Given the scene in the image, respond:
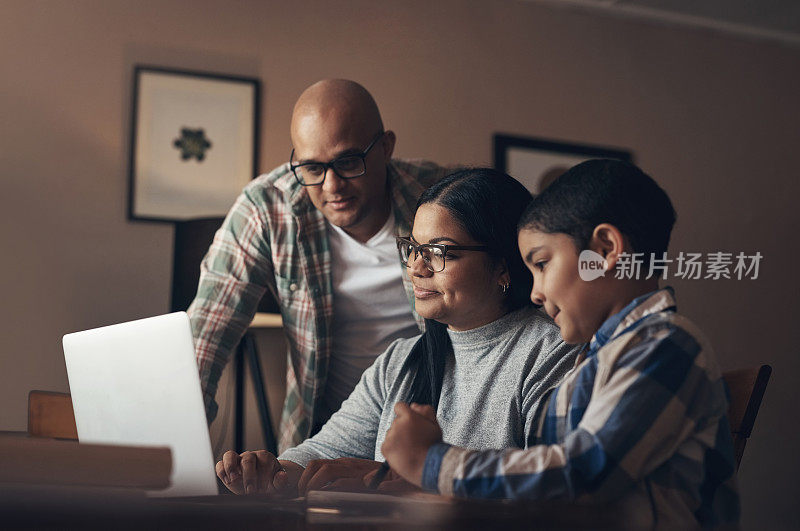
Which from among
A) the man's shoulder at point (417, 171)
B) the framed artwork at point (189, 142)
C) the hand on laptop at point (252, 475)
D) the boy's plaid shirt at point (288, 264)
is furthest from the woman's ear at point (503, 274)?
the framed artwork at point (189, 142)

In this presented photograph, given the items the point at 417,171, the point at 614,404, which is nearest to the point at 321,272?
the point at 417,171

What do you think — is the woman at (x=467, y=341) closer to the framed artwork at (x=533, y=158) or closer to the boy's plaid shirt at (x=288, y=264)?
the boy's plaid shirt at (x=288, y=264)

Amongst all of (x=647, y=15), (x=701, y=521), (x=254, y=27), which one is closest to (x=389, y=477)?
(x=701, y=521)

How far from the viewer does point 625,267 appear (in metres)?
0.93

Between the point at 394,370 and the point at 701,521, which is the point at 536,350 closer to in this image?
the point at 394,370

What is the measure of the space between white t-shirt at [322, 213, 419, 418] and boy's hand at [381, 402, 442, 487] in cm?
108

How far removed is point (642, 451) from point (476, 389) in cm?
55

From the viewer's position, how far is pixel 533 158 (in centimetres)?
374

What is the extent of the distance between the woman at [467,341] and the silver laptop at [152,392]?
21 cm

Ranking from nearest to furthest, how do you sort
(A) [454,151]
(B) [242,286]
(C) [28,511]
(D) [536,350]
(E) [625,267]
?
(C) [28,511]
(E) [625,267]
(D) [536,350]
(B) [242,286]
(A) [454,151]

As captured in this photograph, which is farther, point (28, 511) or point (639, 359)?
point (639, 359)

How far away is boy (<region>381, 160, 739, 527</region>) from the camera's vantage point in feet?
2.59

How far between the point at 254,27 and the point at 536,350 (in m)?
2.43

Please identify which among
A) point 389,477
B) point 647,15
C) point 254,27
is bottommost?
point 389,477
